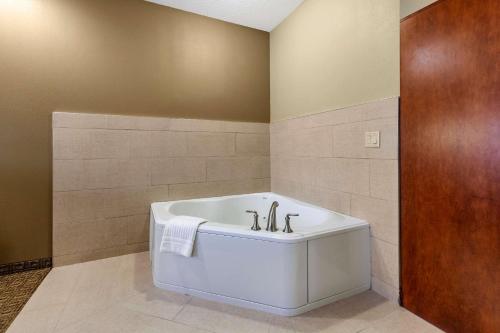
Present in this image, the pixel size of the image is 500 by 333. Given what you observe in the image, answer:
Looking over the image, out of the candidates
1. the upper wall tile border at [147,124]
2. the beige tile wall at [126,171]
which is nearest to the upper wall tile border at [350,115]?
the upper wall tile border at [147,124]

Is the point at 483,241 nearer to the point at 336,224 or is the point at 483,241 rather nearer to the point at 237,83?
the point at 336,224

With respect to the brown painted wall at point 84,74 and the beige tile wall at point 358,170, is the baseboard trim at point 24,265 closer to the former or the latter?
the brown painted wall at point 84,74

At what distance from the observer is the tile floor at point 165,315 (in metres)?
1.43

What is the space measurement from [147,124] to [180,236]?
1.29 meters

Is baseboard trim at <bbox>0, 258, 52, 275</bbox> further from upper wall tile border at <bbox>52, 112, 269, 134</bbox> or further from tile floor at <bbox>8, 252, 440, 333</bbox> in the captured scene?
upper wall tile border at <bbox>52, 112, 269, 134</bbox>

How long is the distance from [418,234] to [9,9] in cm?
342

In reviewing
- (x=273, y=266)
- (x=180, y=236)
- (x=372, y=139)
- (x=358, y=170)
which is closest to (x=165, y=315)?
(x=180, y=236)

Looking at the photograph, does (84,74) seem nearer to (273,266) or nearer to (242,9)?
(242,9)

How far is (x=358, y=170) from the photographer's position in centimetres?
189

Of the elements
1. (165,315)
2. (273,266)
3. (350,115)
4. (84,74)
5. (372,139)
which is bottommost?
(165,315)

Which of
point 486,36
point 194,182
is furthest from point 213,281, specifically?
point 486,36

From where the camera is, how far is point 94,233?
231cm

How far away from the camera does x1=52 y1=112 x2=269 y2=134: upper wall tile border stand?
2.21 meters

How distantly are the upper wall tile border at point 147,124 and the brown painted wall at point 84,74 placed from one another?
2.3 inches
